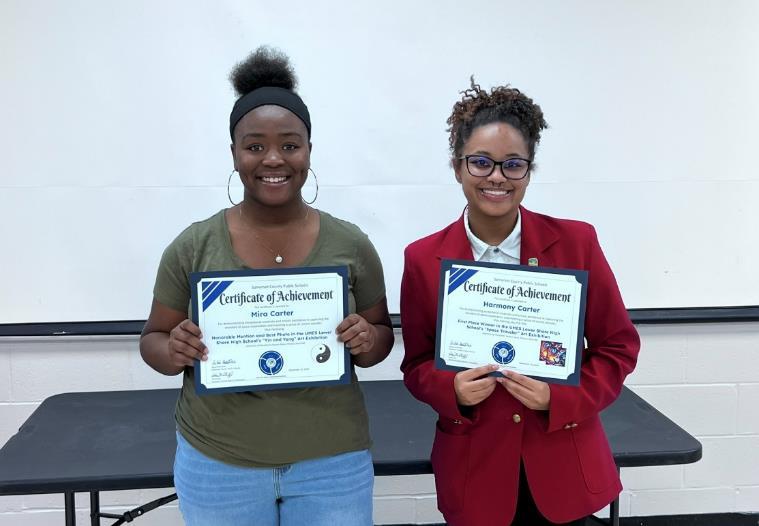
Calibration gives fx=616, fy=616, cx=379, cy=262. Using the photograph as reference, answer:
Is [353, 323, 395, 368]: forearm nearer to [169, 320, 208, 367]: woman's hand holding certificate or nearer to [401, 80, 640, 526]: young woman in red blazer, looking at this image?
[401, 80, 640, 526]: young woman in red blazer

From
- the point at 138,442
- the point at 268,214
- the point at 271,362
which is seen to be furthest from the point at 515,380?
the point at 138,442

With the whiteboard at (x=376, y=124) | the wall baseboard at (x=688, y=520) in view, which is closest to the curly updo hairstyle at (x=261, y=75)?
the whiteboard at (x=376, y=124)

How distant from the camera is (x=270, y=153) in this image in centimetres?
132

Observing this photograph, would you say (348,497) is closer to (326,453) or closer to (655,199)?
(326,453)

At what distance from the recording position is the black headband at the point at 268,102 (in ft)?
4.38

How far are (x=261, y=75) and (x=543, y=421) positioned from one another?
3.28ft

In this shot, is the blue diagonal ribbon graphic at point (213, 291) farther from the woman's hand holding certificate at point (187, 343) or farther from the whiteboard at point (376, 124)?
the whiteboard at point (376, 124)

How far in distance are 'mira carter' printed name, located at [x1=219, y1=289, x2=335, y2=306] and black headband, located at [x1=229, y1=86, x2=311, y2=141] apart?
36 cm

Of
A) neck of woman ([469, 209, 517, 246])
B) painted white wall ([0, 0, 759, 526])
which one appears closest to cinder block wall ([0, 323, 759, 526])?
painted white wall ([0, 0, 759, 526])

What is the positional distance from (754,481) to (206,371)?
2.74 m

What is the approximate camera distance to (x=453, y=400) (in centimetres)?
135

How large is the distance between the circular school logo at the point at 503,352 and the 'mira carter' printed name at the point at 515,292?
107 millimetres

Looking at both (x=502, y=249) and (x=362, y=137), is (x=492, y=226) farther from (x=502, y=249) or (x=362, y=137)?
(x=362, y=137)

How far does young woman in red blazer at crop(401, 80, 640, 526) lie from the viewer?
1.34 meters
